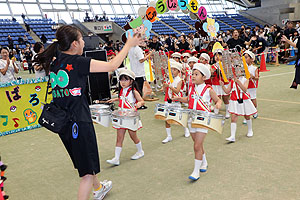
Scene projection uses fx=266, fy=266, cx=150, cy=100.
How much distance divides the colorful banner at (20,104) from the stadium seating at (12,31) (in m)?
15.9

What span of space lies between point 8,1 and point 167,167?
78.7ft

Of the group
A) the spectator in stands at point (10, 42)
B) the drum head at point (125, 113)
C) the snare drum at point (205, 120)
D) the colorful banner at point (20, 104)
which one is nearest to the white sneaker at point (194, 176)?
the snare drum at point (205, 120)

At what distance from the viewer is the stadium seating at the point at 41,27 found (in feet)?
71.4

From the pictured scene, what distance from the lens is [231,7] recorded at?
33438 millimetres

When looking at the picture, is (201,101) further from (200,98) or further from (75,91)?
(75,91)

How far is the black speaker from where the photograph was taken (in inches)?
267

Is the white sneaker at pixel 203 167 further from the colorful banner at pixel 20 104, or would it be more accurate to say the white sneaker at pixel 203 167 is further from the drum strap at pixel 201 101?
the colorful banner at pixel 20 104

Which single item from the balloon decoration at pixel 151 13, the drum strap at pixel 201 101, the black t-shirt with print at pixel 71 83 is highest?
the balloon decoration at pixel 151 13

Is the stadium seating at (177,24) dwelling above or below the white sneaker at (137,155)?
above

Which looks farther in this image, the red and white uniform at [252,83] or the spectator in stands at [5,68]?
the spectator in stands at [5,68]

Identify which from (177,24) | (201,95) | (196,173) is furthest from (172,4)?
(177,24)

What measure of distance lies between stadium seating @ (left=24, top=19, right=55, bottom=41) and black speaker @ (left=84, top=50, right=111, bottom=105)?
53.9 feet

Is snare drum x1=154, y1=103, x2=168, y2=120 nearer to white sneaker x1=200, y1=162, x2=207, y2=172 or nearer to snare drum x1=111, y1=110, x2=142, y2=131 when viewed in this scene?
snare drum x1=111, y1=110, x2=142, y2=131

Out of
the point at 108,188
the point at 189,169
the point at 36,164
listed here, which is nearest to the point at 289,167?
the point at 189,169
